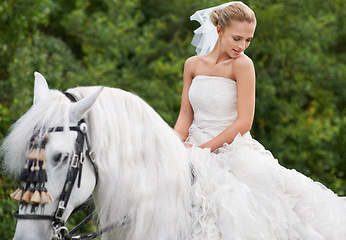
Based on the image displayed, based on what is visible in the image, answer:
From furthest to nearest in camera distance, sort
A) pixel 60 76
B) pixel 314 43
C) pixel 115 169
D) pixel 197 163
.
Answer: pixel 314 43, pixel 60 76, pixel 197 163, pixel 115 169

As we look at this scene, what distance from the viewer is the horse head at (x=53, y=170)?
2.16m

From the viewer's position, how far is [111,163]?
235cm

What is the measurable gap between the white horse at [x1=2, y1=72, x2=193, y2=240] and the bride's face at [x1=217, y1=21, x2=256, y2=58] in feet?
2.22

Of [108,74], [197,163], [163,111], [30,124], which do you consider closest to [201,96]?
[197,163]

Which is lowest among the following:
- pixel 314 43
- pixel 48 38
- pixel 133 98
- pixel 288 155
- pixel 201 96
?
pixel 288 155

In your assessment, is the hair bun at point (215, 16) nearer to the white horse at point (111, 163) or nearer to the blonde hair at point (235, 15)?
the blonde hair at point (235, 15)

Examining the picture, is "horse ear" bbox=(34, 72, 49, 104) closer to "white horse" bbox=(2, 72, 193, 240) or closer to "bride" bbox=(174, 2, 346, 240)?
"white horse" bbox=(2, 72, 193, 240)

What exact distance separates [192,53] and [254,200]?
6094mm

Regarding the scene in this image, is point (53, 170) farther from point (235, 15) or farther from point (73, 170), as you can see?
point (235, 15)

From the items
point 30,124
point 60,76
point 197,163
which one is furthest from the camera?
point 60,76

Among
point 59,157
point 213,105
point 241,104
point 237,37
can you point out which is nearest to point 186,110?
point 213,105

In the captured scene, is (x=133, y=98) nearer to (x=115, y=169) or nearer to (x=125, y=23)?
(x=115, y=169)

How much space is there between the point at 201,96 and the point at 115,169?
0.86m

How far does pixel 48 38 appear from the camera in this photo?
27.1ft
